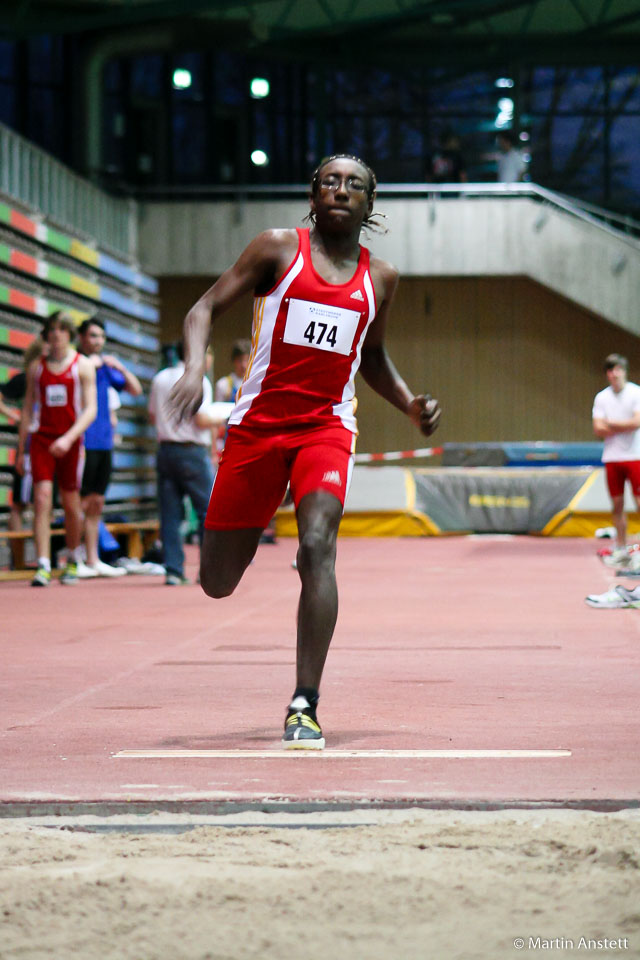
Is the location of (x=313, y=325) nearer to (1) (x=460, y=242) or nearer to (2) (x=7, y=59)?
(1) (x=460, y=242)

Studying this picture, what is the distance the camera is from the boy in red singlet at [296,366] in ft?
14.6

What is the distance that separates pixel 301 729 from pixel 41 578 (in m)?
6.92

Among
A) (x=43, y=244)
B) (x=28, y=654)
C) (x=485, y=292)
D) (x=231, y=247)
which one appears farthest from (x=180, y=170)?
(x=28, y=654)

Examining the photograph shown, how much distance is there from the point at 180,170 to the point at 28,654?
21795 mm

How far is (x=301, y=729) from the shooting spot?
4.16 m

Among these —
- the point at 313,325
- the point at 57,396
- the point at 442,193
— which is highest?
the point at 442,193

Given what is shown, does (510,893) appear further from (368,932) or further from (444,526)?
(444,526)

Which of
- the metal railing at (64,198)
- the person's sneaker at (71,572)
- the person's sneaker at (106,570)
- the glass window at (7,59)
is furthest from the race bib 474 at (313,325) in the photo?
the glass window at (7,59)

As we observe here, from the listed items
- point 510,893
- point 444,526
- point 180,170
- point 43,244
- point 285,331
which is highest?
point 180,170

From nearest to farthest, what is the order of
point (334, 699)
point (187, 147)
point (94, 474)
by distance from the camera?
point (334, 699), point (94, 474), point (187, 147)

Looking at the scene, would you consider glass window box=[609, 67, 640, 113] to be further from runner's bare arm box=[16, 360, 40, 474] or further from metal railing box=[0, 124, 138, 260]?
runner's bare arm box=[16, 360, 40, 474]

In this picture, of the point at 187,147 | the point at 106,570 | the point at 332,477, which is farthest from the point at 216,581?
the point at 187,147

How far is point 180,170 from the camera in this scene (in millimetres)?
27219

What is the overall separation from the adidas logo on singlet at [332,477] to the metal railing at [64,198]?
484 inches
